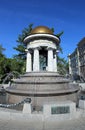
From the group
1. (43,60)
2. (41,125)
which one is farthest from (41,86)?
(43,60)

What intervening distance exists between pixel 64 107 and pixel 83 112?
1.25 meters

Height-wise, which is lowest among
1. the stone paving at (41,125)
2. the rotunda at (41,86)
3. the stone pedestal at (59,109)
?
the stone paving at (41,125)

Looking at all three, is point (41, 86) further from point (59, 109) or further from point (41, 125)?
point (41, 125)

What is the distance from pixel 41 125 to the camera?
21.3 feet

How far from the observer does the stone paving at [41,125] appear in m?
6.18

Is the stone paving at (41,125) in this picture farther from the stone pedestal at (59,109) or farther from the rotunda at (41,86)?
the rotunda at (41,86)

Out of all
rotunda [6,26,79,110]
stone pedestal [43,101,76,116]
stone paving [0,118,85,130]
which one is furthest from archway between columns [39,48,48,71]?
stone paving [0,118,85,130]

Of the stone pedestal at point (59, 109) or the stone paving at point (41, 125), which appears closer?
the stone paving at point (41, 125)

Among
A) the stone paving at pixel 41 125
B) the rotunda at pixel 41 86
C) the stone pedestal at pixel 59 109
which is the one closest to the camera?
the stone paving at pixel 41 125

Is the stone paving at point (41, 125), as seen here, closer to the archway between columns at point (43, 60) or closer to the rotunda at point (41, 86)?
the rotunda at point (41, 86)

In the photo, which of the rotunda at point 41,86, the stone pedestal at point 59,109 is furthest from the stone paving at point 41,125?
the rotunda at point 41,86

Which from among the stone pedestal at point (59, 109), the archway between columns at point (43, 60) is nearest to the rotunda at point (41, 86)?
the stone pedestal at point (59, 109)

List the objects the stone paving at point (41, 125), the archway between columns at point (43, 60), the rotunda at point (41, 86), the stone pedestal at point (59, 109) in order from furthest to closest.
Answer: the archway between columns at point (43, 60) < the rotunda at point (41, 86) < the stone pedestal at point (59, 109) < the stone paving at point (41, 125)

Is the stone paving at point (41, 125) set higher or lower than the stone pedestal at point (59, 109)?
lower
